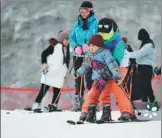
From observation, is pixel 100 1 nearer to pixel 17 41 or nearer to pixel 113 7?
pixel 113 7

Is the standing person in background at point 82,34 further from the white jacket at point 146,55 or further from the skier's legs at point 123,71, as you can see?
the white jacket at point 146,55

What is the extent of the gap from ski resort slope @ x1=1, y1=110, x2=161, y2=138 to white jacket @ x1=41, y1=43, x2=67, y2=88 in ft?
1.03

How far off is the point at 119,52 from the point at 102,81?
0.46 feet

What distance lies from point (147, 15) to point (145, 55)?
247 millimetres

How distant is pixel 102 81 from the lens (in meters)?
2.28

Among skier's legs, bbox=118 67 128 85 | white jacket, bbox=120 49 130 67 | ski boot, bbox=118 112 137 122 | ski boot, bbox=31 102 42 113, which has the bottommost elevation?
ski boot, bbox=118 112 137 122

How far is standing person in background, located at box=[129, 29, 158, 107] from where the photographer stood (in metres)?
2.49

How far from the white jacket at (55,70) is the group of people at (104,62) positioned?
0.17m

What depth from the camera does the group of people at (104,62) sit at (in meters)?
2.25

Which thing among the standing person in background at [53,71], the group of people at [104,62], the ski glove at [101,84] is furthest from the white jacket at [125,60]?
the standing person in background at [53,71]

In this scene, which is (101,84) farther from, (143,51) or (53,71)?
(53,71)

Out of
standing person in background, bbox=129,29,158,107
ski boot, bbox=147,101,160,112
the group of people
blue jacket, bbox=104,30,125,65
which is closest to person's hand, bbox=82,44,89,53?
the group of people

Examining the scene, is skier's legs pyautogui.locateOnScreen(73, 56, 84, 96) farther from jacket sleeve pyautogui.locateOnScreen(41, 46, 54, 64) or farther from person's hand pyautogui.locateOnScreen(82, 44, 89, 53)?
jacket sleeve pyautogui.locateOnScreen(41, 46, 54, 64)

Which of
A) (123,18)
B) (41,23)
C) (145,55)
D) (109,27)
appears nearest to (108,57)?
(109,27)
